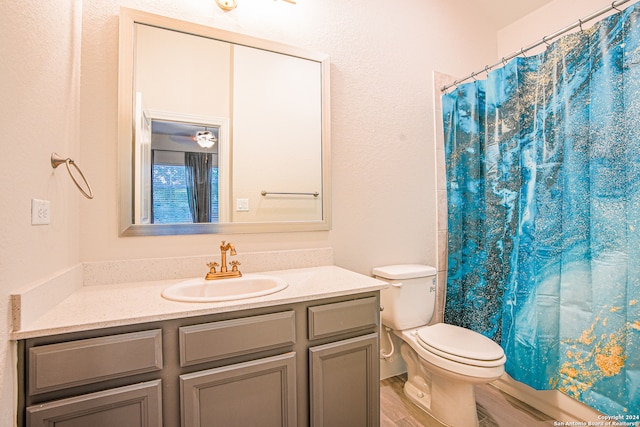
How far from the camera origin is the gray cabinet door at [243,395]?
1.00 meters

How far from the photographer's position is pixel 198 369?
1.02 metres

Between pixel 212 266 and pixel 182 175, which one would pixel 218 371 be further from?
pixel 182 175

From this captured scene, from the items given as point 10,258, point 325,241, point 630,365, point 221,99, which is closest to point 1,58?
point 10,258

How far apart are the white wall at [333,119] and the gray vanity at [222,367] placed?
11 cm

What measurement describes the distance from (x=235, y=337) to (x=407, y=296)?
1181 millimetres

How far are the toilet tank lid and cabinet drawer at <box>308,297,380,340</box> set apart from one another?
20.2 inches

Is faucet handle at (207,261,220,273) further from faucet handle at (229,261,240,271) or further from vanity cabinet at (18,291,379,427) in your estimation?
vanity cabinet at (18,291,379,427)

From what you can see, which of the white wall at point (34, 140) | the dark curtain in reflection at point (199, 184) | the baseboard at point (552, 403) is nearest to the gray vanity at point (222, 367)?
the white wall at point (34, 140)

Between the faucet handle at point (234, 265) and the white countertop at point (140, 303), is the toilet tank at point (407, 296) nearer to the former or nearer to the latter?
the white countertop at point (140, 303)

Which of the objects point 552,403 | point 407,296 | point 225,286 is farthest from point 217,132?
point 552,403

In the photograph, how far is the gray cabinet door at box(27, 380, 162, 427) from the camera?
85cm

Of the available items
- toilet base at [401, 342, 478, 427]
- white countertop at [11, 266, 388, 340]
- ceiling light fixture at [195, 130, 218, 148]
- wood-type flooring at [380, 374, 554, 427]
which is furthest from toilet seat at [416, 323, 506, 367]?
ceiling light fixture at [195, 130, 218, 148]

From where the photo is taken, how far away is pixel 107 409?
911mm

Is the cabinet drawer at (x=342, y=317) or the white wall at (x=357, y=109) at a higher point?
the white wall at (x=357, y=109)
